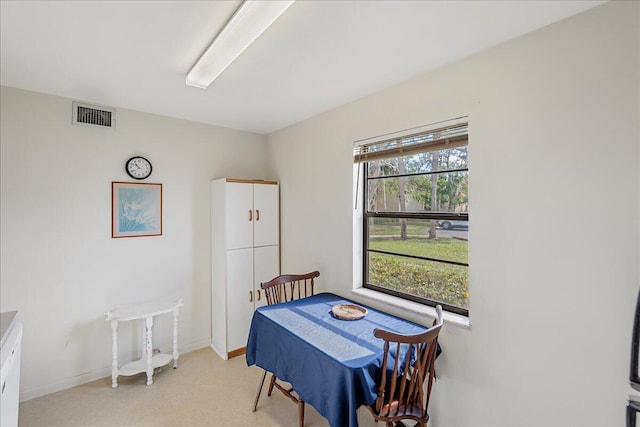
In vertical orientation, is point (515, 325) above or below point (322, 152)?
below

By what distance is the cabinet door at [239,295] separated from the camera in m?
3.27

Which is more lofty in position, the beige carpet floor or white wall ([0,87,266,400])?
white wall ([0,87,266,400])

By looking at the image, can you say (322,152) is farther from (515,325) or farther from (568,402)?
(568,402)

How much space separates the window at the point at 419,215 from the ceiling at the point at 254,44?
53 cm

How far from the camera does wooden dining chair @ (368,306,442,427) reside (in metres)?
1.54

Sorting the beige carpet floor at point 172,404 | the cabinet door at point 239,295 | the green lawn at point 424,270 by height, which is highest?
the green lawn at point 424,270

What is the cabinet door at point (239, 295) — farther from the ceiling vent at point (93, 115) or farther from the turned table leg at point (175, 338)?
the ceiling vent at point (93, 115)

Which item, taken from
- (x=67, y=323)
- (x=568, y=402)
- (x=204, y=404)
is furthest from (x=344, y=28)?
(x=67, y=323)

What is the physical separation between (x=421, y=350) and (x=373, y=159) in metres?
1.51

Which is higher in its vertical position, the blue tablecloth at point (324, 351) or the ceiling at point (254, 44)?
the ceiling at point (254, 44)

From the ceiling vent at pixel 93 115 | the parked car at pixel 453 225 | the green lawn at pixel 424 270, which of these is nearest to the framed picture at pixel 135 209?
the ceiling vent at pixel 93 115

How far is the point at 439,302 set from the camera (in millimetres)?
2227

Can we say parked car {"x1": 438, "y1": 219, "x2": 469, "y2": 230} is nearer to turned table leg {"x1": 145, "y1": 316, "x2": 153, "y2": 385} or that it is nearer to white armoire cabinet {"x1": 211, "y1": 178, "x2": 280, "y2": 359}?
white armoire cabinet {"x1": 211, "y1": 178, "x2": 280, "y2": 359}

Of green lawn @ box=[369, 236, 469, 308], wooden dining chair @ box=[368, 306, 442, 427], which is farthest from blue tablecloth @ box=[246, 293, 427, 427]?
green lawn @ box=[369, 236, 469, 308]
